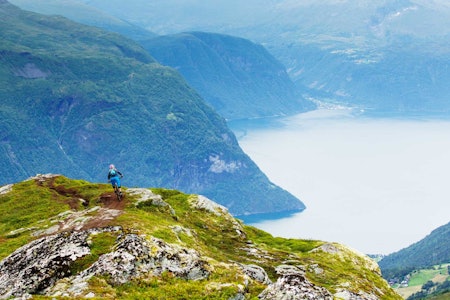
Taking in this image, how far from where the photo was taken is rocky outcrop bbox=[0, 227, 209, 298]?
33.1 metres

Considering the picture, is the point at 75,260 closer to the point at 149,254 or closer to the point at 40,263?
the point at 40,263

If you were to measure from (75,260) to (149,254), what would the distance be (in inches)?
179

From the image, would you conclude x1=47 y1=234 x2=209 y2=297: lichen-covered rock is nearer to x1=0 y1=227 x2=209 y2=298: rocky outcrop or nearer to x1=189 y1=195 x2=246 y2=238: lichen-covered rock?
x1=0 y1=227 x2=209 y2=298: rocky outcrop

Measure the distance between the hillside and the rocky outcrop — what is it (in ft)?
0.20

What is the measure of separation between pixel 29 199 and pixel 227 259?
2567 cm

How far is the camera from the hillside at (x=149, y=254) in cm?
3278

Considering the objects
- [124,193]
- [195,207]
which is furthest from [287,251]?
[124,193]

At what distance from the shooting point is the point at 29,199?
60219 mm

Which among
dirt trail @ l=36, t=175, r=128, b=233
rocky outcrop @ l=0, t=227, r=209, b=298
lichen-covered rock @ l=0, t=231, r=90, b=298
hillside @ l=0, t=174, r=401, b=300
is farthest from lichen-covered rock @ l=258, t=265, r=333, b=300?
dirt trail @ l=36, t=175, r=128, b=233

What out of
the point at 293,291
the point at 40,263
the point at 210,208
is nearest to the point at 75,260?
the point at 40,263

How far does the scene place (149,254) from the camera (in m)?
34.9

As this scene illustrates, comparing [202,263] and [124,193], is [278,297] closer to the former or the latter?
[202,263]

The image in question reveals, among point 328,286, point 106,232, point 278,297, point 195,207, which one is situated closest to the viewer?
point 278,297

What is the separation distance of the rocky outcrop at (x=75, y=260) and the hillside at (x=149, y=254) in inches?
2.4
